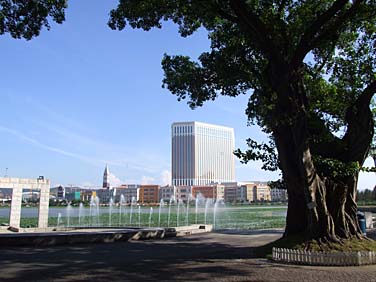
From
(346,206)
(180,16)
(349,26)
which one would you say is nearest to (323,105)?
(349,26)

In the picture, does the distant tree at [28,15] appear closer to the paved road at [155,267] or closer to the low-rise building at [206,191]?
the paved road at [155,267]

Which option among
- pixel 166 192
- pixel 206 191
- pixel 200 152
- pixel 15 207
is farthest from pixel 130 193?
pixel 15 207

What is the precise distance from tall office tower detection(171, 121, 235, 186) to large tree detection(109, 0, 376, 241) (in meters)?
135

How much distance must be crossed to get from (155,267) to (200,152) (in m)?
146

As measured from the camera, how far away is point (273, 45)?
1141cm

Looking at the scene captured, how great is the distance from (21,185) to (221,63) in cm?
1807

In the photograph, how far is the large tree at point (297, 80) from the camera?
1126 cm

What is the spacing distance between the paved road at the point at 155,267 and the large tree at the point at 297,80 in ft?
7.13

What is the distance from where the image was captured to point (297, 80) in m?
12.1

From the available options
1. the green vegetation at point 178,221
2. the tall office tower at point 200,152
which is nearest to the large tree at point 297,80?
the green vegetation at point 178,221

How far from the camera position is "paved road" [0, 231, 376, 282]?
842cm

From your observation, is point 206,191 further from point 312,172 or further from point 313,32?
point 313,32

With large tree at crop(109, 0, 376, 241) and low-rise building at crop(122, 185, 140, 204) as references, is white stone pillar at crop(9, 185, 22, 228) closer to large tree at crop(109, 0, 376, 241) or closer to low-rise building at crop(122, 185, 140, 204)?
large tree at crop(109, 0, 376, 241)

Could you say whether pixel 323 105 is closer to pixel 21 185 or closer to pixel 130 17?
pixel 130 17
